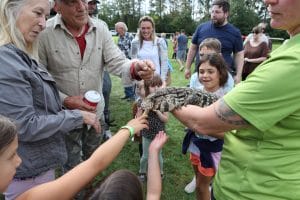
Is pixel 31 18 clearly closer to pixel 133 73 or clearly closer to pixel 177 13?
pixel 133 73

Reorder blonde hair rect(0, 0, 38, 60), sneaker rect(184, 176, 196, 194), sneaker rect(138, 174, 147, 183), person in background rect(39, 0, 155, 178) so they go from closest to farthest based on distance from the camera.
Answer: blonde hair rect(0, 0, 38, 60), person in background rect(39, 0, 155, 178), sneaker rect(184, 176, 196, 194), sneaker rect(138, 174, 147, 183)

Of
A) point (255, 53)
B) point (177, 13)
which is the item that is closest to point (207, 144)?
point (255, 53)

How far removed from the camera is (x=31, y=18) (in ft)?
7.55

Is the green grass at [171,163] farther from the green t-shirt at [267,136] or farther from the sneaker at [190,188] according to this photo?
the green t-shirt at [267,136]

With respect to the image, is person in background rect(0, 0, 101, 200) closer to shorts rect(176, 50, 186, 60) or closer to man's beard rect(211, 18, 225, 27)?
man's beard rect(211, 18, 225, 27)

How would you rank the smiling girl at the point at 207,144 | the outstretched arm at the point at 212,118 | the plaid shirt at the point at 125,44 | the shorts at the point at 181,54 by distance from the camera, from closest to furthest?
the outstretched arm at the point at 212,118 → the smiling girl at the point at 207,144 → the plaid shirt at the point at 125,44 → the shorts at the point at 181,54

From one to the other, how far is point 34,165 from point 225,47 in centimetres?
450

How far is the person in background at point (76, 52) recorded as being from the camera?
123 inches

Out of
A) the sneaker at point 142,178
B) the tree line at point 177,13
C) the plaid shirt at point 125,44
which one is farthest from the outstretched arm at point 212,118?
the tree line at point 177,13

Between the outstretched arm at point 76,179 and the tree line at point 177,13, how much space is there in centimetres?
4544

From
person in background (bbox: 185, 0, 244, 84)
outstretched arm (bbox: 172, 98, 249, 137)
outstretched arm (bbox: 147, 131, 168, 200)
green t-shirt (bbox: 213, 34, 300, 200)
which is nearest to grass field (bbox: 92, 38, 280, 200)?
person in background (bbox: 185, 0, 244, 84)

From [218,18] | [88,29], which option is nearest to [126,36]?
[218,18]

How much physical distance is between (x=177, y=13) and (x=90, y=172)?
71.3 meters

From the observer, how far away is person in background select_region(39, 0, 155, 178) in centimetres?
312
